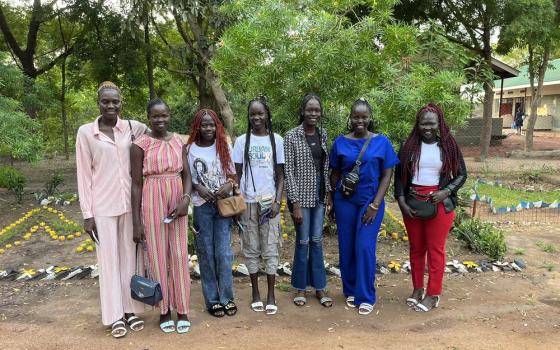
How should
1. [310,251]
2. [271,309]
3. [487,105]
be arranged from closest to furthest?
[271,309] → [310,251] → [487,105]

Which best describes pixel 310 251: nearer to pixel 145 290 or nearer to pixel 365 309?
pixel 365 309

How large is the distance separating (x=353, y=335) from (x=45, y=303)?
9.21 ft

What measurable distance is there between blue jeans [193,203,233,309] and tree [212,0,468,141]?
1747mm

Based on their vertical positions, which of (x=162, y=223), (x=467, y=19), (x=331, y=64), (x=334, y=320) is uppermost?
(x=467, y=19)

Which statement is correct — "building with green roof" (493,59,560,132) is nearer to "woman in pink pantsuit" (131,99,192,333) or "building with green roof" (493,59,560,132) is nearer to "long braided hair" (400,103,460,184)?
"long braided hair" (400,103,460,184)

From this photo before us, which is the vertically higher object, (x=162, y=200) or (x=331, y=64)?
(x=331, y=64)

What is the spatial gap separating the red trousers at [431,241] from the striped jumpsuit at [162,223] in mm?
1946

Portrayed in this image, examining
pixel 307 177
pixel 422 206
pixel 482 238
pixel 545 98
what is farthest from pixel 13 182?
pixel 545 98

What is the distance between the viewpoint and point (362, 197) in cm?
396

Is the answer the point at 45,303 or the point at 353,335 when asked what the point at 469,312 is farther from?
the point at 45,303

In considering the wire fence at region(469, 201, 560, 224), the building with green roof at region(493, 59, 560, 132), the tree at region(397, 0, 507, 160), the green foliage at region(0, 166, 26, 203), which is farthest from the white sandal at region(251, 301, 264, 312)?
the building with green roof at region(493, 59, 560, 132)

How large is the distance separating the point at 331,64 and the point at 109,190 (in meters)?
2.48

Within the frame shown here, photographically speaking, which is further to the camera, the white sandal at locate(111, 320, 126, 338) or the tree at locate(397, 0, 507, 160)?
A: the tree at locate(397, 0, 507, 160)

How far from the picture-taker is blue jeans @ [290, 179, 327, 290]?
4.05 m
